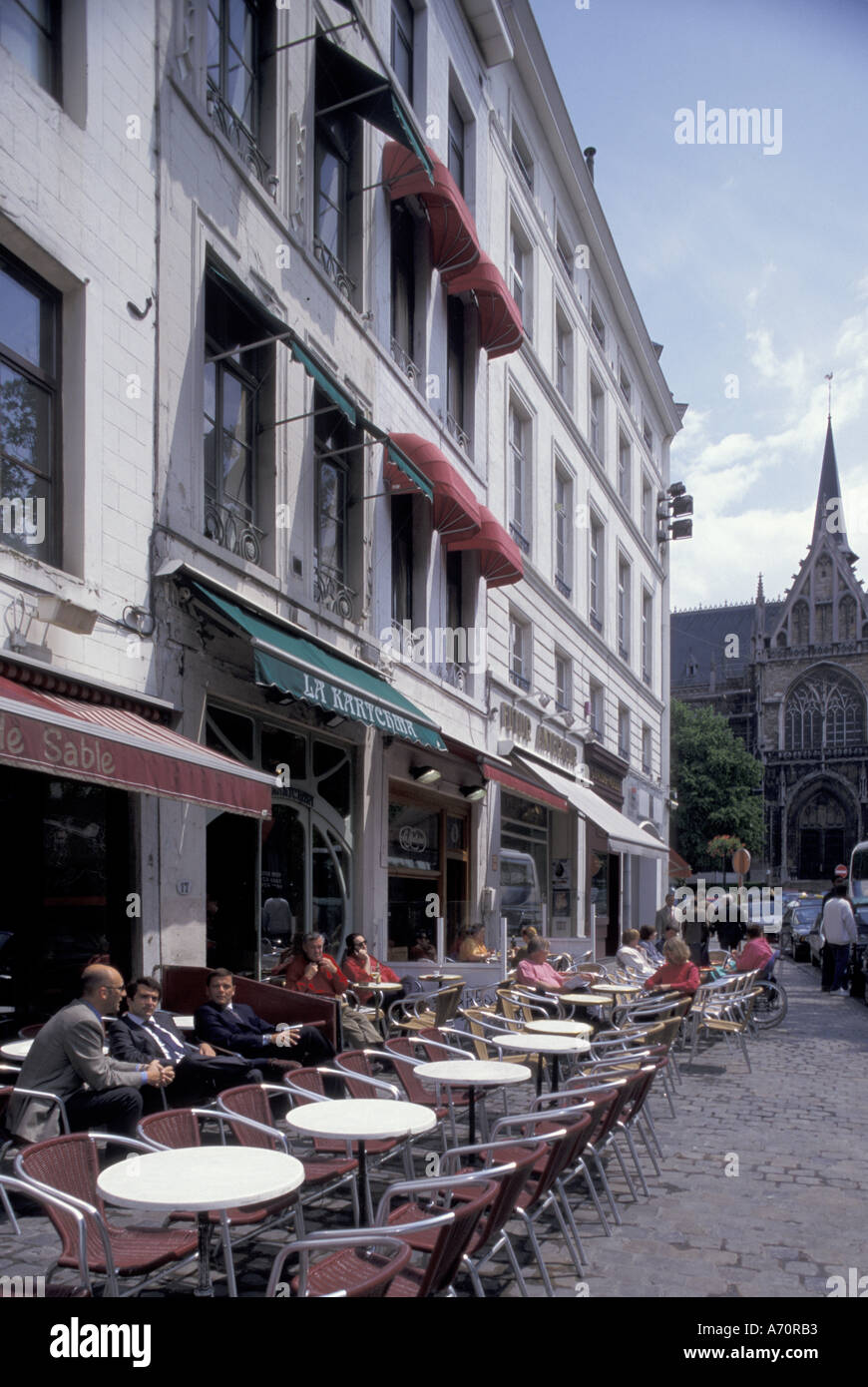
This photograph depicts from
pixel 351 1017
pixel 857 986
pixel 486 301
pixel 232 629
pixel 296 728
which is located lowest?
pixel 857 986

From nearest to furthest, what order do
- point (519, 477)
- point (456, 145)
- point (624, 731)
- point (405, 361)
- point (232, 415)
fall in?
1. point (232, 415)
2. point (405, 361)
3. point (456, 145)
4. point (519, 477)
5. point (624, 731)

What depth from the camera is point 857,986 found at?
17.7 m

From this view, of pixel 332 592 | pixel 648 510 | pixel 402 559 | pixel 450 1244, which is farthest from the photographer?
pixel 648 510

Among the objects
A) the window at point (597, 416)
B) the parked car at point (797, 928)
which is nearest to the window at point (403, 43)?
the window at point (597, 416)

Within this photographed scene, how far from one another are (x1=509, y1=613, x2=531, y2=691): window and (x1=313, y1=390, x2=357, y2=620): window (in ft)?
23.0

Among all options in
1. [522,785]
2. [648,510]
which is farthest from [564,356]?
[522,785]

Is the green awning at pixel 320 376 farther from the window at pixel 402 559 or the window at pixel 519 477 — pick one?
the window at pixel 519 477

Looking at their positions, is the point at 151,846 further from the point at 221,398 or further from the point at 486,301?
the point at 486,301

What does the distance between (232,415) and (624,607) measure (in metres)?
20.5

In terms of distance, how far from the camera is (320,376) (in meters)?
9.98

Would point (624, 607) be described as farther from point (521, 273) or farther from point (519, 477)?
point (521, 273)

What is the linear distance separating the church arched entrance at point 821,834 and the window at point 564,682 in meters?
62.3

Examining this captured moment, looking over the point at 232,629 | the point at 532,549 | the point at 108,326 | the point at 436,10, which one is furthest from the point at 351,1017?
the point at 436,10

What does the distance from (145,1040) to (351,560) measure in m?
7.73
